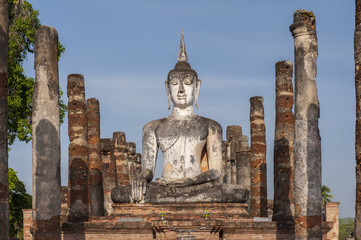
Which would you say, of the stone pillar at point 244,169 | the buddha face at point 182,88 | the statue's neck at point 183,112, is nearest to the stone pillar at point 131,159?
the stone pillar at point 244,169

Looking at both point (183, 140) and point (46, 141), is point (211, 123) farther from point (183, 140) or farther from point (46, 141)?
point (46, 141)

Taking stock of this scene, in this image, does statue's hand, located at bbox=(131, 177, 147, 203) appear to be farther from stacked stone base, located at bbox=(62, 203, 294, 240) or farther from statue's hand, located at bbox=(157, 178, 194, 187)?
statue's hand, located at bbox=(157, 178, 194, 187)

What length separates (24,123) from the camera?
86.6ft

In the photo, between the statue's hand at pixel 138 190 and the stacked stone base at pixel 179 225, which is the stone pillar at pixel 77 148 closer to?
the statue's hand at pixel 138 190

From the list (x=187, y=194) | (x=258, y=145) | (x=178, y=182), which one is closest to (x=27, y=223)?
(x=258, y=145)

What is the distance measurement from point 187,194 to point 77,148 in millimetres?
4928

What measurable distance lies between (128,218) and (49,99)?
345 centimetres

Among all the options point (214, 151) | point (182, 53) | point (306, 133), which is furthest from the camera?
point (182, 53)

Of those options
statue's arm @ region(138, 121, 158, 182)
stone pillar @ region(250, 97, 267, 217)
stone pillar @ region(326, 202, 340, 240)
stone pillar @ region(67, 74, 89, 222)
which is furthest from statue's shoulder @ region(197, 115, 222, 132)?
stone pillar @ region(326, 202, 340, 240)

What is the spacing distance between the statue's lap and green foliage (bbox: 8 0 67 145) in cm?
1091

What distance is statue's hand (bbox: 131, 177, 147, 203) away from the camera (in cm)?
1605

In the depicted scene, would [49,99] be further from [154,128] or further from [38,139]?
[154,128]

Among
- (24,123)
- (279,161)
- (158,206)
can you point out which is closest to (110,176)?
(24,123)

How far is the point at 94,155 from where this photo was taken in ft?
73.9
